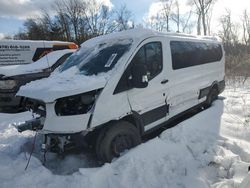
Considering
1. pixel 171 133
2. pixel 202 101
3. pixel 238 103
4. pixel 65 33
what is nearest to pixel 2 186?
pixel 171 133

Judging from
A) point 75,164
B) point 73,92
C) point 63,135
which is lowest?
point 75,164

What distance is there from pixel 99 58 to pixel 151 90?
1.08 metres

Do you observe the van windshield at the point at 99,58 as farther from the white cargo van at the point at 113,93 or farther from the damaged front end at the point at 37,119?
the damaged front end at the point at 37,119

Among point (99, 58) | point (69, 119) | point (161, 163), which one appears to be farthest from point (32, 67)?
point (161, 163)

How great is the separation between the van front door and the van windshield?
0.99ft

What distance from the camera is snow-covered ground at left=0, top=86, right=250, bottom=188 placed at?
3.68 m

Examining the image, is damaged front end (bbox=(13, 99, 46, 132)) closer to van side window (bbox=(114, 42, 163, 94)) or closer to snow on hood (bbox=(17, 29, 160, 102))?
snow on hood (bbox=(17, 29, 160, 102))

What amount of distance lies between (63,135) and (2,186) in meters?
1.07

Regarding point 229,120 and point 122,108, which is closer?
point 122,108

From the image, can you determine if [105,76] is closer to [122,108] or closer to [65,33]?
[122,108]

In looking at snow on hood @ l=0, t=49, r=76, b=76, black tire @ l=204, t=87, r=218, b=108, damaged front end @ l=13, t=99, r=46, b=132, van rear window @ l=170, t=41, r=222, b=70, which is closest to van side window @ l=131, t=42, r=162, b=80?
van rear window @ l=170, t=41, r=222, b=70

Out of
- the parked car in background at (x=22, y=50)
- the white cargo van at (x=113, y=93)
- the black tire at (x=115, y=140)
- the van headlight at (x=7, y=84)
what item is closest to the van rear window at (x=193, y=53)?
the white cargo van at (x=113, y=93)

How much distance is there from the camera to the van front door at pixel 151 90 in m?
4.67

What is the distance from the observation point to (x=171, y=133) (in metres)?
4.95
